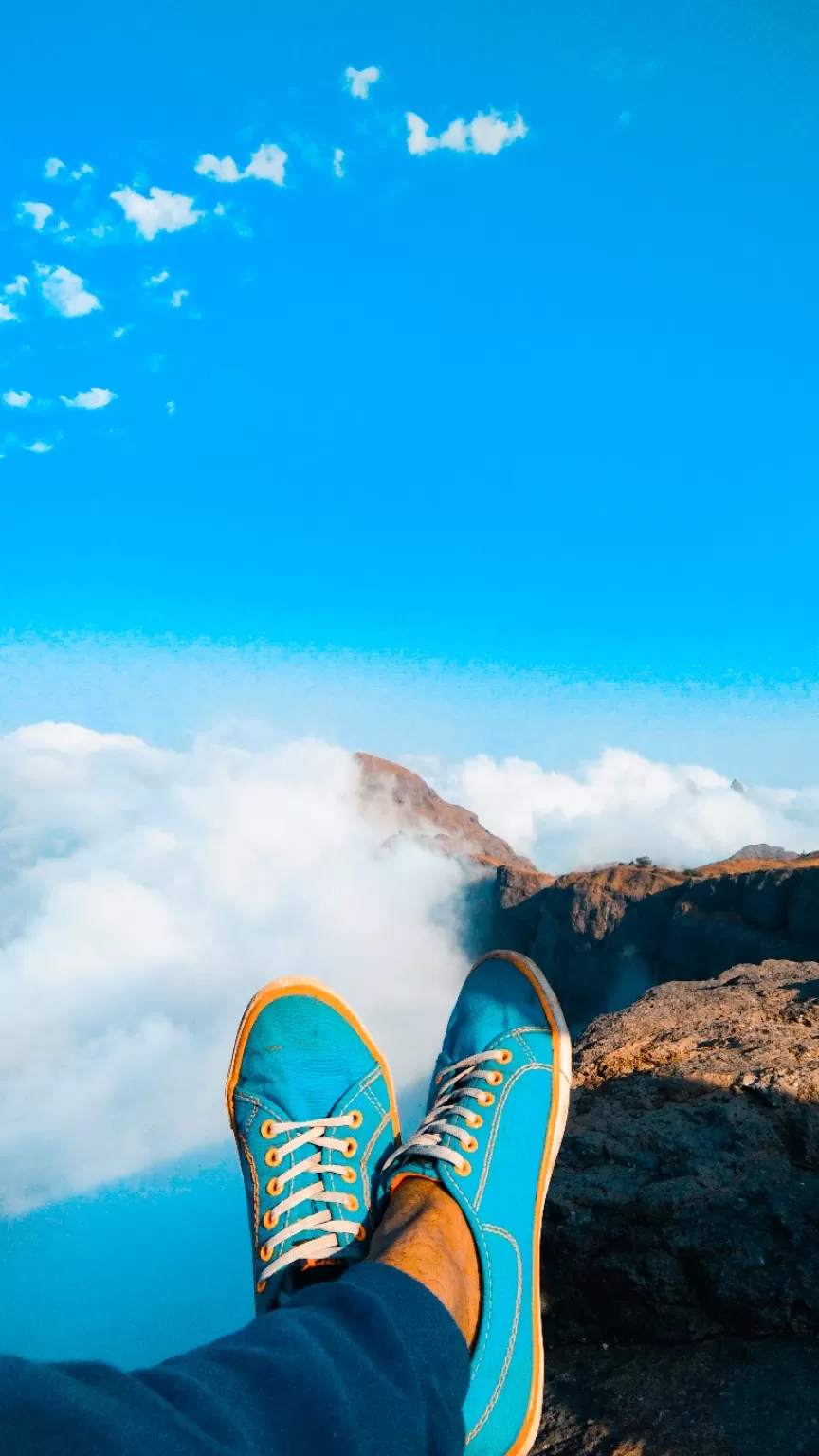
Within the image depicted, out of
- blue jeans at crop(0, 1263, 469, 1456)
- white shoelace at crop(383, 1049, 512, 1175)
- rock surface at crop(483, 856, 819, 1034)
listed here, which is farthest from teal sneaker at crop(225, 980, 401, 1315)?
rock surface at crop(483, 856, 819, 1034)

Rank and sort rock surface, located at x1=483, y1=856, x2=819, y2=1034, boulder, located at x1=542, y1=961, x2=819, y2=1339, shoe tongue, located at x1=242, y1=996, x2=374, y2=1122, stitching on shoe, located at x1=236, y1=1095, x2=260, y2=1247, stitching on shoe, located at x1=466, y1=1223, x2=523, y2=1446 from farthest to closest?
1. rock surface, located at x1=483, y1=856, x2=819, y2=1034
2. shoe tongue, located at x1=242, y1=996, x2=374, y2=1122
3. stitching on shoe, located at x1=236, y1=1095, x2=260, y2=1247
4. boulder, located at x1=542, y1=961, x2=819, y2=1339
5. stitching on shoe, located at x1=466, y1=1223, x2=523, y2=1446

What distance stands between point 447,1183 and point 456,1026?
97cm

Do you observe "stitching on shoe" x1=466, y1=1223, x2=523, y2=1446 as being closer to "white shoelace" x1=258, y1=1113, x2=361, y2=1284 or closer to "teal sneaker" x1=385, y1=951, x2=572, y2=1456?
"teal sneaker" x1=385, y1=951, x2=572, y2=1456

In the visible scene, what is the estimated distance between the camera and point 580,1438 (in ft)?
6.76

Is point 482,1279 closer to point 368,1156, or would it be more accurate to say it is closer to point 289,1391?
point 368,1156

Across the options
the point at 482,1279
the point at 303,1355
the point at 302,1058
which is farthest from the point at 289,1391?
the point at 302,1058

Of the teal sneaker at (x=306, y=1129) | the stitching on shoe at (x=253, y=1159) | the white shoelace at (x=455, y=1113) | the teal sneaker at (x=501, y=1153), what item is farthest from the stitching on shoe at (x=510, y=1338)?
the stitching on shoe at (x=253, y=1159)

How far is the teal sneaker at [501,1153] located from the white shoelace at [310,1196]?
20 cm

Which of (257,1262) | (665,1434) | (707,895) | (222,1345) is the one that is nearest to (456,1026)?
(257,1262)

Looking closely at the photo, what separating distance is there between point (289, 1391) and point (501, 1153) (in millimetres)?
1385

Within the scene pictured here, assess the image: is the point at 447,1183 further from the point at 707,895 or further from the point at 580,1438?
the point at 707,895

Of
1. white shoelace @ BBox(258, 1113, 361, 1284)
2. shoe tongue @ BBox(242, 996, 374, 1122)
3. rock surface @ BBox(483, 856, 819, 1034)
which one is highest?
rock surface @ BBox(483, 856, 819, 1034)

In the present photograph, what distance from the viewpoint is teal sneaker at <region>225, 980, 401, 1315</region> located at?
259cm

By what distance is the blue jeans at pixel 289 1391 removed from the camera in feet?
3.76
